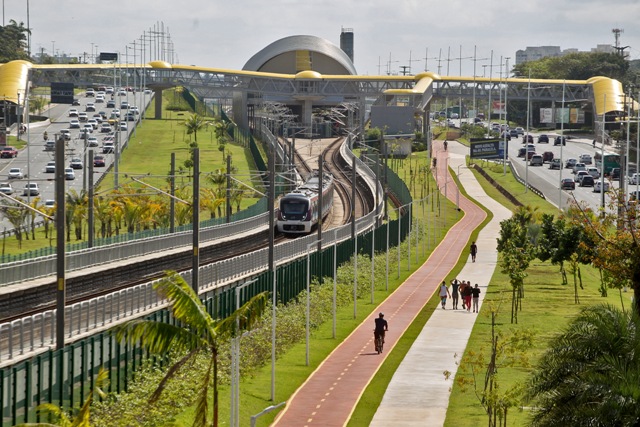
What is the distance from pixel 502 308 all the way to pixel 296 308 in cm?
1281

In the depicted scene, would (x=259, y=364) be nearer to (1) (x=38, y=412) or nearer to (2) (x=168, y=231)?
(1) (x=38, y=412)

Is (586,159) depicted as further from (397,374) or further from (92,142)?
(397,374)

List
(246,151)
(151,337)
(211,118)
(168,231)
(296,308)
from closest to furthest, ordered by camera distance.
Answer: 1. (151,337)
2. (296,308)
3. (168,231)
4. (246,151)
5. (211,118)

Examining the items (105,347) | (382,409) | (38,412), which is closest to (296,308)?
(382,409)

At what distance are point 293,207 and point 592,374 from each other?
212 feet

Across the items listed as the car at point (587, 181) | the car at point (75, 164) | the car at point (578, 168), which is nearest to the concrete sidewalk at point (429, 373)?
the car at point (75, 164)

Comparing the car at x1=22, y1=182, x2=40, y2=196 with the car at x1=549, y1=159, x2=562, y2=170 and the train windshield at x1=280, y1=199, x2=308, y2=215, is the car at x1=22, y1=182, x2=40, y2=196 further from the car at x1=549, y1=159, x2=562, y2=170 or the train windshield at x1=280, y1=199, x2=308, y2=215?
the car at x1=549, y1=159, x2=562, y2=170

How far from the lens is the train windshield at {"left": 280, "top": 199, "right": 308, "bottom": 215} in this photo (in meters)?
92.0

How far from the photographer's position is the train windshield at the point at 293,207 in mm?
92000

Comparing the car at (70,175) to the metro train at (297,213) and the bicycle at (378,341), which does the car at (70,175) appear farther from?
the bicycle at (378,341)

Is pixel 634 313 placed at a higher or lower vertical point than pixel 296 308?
higher

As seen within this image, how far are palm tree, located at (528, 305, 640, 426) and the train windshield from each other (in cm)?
6147

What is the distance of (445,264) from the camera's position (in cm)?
8931

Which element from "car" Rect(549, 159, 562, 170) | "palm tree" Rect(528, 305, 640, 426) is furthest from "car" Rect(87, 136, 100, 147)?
"palm tree" Rect(528, 305, 640, 426)
